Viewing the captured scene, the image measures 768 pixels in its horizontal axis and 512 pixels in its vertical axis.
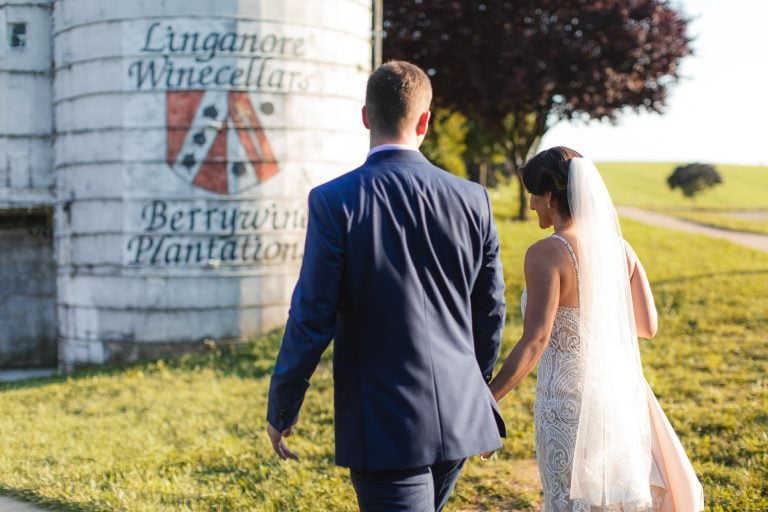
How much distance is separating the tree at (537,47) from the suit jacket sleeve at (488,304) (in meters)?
17.6

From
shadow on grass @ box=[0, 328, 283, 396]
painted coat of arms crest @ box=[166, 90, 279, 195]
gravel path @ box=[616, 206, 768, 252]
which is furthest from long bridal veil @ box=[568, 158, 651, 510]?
gravel path @ box=[616, 206, 768, 252]

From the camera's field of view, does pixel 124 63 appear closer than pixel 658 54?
Yes

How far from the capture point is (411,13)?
20422mm

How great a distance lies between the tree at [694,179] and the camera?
50.9m

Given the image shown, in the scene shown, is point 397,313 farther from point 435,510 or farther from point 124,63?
point 124,63

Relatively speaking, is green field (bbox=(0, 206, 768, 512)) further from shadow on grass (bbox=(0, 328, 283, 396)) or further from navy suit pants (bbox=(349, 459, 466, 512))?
navy suit pants (bbox=(349, 459, 466, 512))

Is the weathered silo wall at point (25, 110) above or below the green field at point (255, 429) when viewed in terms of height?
above

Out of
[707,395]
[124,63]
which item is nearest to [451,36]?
[124,63]

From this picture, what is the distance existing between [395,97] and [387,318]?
0.77 meters

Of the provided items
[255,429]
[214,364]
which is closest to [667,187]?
[214,364]

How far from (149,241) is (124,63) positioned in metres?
2.21

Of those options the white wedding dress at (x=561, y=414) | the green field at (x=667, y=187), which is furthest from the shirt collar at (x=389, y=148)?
the green field at (x=667, y=187)

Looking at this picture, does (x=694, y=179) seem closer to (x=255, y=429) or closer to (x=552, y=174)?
(x=255, y=429)

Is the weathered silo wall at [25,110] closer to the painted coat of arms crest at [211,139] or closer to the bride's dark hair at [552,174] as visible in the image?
the painted coat of arms crest at [211,139]
